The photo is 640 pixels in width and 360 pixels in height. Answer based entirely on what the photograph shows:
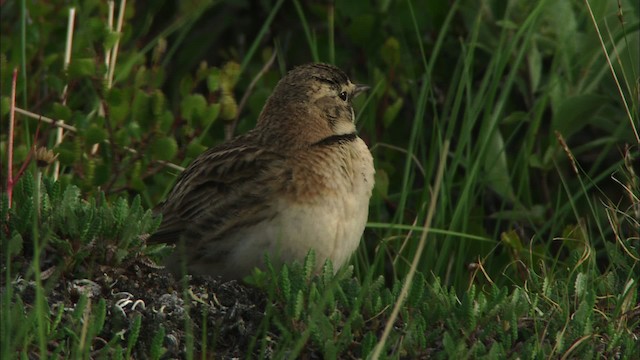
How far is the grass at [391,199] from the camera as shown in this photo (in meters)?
3.66

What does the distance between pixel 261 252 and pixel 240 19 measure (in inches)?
139

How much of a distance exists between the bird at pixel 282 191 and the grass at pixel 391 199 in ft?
1.05

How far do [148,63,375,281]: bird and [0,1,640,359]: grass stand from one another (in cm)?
32

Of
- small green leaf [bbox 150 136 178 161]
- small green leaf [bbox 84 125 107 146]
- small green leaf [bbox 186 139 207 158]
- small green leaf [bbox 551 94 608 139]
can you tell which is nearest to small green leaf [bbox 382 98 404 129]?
small green leaf [bbox 551 94 608 139]

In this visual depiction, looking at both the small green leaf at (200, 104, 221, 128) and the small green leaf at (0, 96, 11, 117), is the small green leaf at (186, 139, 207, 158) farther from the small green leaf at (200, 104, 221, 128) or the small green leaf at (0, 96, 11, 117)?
the small green leaf at (0, 96, 11, 117)

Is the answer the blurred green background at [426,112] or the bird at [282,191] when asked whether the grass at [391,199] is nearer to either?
the blurred green background at [426,112]

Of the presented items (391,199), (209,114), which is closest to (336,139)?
(209,114)

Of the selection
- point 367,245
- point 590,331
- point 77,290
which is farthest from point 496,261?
point 77,290

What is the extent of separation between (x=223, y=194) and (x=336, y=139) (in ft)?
1.79

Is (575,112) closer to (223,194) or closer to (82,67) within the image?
(223,194)

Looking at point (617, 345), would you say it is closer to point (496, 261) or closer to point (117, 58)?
point (496, 261)

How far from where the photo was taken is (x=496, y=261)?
5.67m

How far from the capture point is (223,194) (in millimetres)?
5020

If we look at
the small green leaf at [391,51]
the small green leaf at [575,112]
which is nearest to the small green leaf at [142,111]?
the small green leaf at [391,51]
